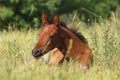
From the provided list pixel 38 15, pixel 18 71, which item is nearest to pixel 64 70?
pixel 18 71

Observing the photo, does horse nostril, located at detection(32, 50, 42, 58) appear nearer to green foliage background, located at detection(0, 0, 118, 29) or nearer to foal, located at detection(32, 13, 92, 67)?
foal, located at detection(32, 13, 92, 67)

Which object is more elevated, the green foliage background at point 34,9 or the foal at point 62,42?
the foal at point 62,42

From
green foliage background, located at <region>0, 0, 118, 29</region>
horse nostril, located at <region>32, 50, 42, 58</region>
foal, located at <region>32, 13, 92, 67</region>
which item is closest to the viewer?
horse nostril, located at <region>32, 50, 42, 58</region>

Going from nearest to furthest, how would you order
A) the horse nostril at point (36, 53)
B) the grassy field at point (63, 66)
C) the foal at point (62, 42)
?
1. the grassy field at point (63, 66)
2. the horse nostril at point (36, 53)
3. the foal at point (62, 42)

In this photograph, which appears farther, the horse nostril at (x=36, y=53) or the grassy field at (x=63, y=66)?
the horse nostril at (x=36, y=53)

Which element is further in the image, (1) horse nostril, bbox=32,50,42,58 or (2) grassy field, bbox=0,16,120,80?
(1) horse nostril, bbox=32,50,42,58

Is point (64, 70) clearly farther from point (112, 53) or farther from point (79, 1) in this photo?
point (79, 1)

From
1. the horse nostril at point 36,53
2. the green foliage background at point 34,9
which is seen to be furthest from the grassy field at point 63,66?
the green foliage background at point 34,9

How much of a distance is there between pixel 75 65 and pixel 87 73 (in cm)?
49

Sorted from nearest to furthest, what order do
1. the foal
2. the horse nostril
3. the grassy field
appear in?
the grassy field
the horse nostril
the foal

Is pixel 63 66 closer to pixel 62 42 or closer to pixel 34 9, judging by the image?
pixel 62 42

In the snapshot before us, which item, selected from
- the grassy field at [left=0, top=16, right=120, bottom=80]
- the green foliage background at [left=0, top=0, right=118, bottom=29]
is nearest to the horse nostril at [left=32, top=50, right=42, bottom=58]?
the grassy field at [left=0, top=16, right=120, bottom=80]

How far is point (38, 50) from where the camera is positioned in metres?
8.38

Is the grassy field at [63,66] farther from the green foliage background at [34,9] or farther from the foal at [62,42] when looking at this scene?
the green foliage background at [34,9]
